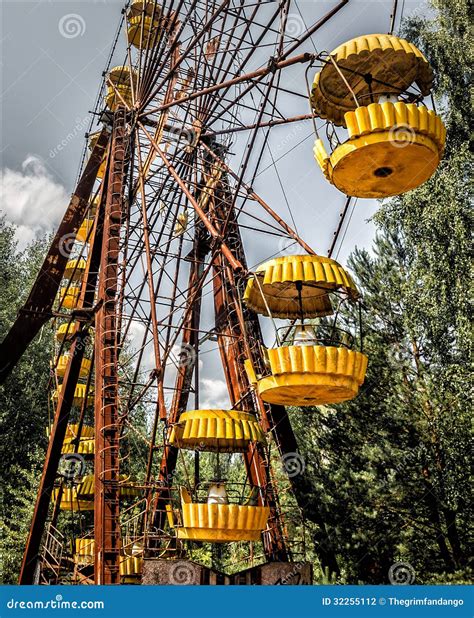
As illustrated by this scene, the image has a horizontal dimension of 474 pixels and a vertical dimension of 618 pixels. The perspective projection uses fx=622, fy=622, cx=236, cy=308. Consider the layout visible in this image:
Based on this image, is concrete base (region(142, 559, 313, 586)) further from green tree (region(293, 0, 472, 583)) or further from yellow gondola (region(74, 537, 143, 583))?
green tree (region(293, 0, 472, 583))

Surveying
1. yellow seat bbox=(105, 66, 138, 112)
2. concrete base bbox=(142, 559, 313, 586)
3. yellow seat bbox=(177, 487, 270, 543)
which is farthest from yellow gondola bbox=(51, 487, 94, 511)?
yellow seat bbox=(105, 66, 138, 112)

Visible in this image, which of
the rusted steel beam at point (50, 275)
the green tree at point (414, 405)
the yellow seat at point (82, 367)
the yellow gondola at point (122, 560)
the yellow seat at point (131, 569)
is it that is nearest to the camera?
the yellow gondola at point (122, 560)

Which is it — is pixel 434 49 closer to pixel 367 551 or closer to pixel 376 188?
pixel 376 188

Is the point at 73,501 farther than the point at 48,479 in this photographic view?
Yes

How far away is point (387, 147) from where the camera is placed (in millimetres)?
6434

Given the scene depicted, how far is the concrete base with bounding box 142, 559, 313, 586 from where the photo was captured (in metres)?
9.48

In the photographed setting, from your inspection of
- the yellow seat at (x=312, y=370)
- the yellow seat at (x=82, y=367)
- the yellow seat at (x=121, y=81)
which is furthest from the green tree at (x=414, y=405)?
the yellow seat at (x=121, y=81)

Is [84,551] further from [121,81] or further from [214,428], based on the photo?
[121,81]

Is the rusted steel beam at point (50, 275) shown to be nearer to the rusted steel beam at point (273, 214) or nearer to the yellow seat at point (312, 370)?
the rusted steel beam at point (273, 214)

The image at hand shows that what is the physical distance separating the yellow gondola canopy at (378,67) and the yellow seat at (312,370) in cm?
302

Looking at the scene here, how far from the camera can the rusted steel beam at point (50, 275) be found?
14.7 metres

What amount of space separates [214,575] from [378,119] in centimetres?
740

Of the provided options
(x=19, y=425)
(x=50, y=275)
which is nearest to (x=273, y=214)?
(x=50, y=275)

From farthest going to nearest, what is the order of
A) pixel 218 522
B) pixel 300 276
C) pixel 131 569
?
1. pixel 131 569
2. pixel 218 522
3. pixel 300 276
